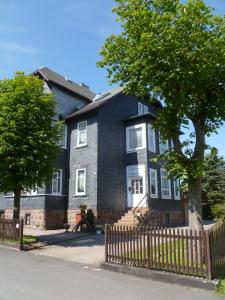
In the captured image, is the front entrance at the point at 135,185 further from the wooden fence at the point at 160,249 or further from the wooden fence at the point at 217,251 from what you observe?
the wooden fence at the point at 217,251

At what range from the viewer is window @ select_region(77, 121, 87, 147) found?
25.1 m

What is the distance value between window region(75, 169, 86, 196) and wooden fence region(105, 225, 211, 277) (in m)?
12.2

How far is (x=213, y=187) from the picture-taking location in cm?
3688

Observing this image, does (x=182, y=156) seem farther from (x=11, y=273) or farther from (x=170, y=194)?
(x=170, y=194)

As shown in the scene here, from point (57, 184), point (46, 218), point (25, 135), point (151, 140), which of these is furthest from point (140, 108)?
point (25, 135)

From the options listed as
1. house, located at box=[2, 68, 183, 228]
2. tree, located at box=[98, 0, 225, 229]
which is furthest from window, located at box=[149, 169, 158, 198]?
tree, located at box=[98, 0, 225, 229]

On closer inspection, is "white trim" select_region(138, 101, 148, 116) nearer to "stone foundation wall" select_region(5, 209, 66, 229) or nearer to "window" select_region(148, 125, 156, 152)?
"window" select_region(148, 125, 156, 152)

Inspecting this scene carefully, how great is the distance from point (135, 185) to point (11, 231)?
11237 millimetres

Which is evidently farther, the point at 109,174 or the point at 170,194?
the point at 170,194

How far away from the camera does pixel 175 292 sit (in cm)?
836

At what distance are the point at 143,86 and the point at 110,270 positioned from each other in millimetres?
6789

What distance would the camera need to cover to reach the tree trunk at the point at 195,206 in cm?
1134

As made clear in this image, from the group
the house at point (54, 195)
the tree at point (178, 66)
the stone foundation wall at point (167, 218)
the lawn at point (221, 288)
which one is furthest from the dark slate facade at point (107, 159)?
the lawn at point (221, 288)

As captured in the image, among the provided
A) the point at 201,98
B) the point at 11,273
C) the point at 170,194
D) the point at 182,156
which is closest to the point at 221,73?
the point at 201,98
